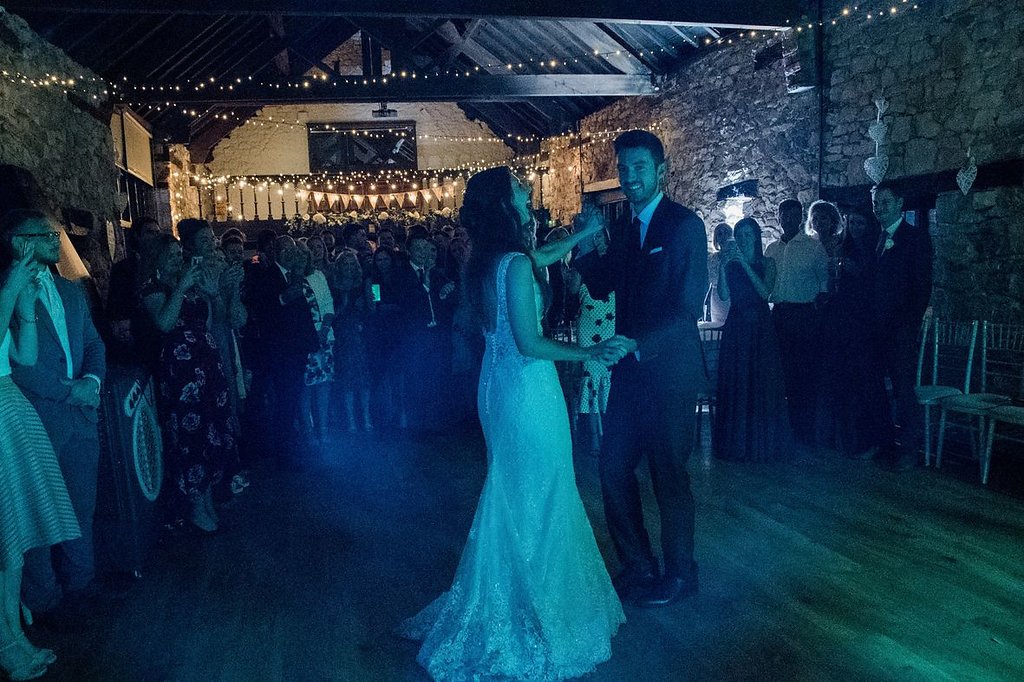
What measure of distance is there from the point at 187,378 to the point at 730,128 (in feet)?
21.6

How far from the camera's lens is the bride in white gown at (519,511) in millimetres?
2152

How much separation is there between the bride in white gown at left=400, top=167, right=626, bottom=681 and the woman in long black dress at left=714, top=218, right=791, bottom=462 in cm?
251

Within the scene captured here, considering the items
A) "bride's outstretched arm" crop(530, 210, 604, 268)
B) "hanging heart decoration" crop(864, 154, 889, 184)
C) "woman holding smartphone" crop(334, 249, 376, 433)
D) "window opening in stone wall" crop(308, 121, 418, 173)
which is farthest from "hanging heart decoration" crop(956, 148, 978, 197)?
"window opening in stone wall" crop(308, 121, 418, 173)

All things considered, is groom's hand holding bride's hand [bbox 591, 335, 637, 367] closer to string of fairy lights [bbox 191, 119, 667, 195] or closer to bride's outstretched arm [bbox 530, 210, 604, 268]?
bride's outstretched arm [bbox 530, 210, 604, 268]

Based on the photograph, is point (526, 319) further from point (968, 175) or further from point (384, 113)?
point (384, 113)

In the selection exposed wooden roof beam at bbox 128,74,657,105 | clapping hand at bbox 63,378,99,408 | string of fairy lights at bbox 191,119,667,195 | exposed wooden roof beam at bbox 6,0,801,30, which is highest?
exposed wooden roof beam at bbox 128,74,657,105

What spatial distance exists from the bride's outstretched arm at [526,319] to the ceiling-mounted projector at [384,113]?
14.5 meters

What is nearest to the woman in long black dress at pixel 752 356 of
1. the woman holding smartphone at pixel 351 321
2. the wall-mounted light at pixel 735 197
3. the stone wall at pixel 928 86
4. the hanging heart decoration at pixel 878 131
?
the stone wall at pixel 928 86

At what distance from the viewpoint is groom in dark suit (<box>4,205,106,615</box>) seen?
2518 millimetres

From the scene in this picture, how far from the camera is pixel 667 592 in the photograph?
8.61 feet

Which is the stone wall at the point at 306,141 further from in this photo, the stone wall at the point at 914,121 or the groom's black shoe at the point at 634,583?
the groom's black shoe at the point at 634,583

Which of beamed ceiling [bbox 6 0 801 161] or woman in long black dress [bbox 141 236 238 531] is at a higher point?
beamed ceiling [bbox 6 0 801 161]

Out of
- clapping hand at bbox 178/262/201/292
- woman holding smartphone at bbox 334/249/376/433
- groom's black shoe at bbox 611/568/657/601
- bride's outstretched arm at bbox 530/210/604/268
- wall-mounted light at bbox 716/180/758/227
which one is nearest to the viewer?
bride's outstretched arm at bbox 530/210/604/268

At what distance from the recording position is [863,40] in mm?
5832
